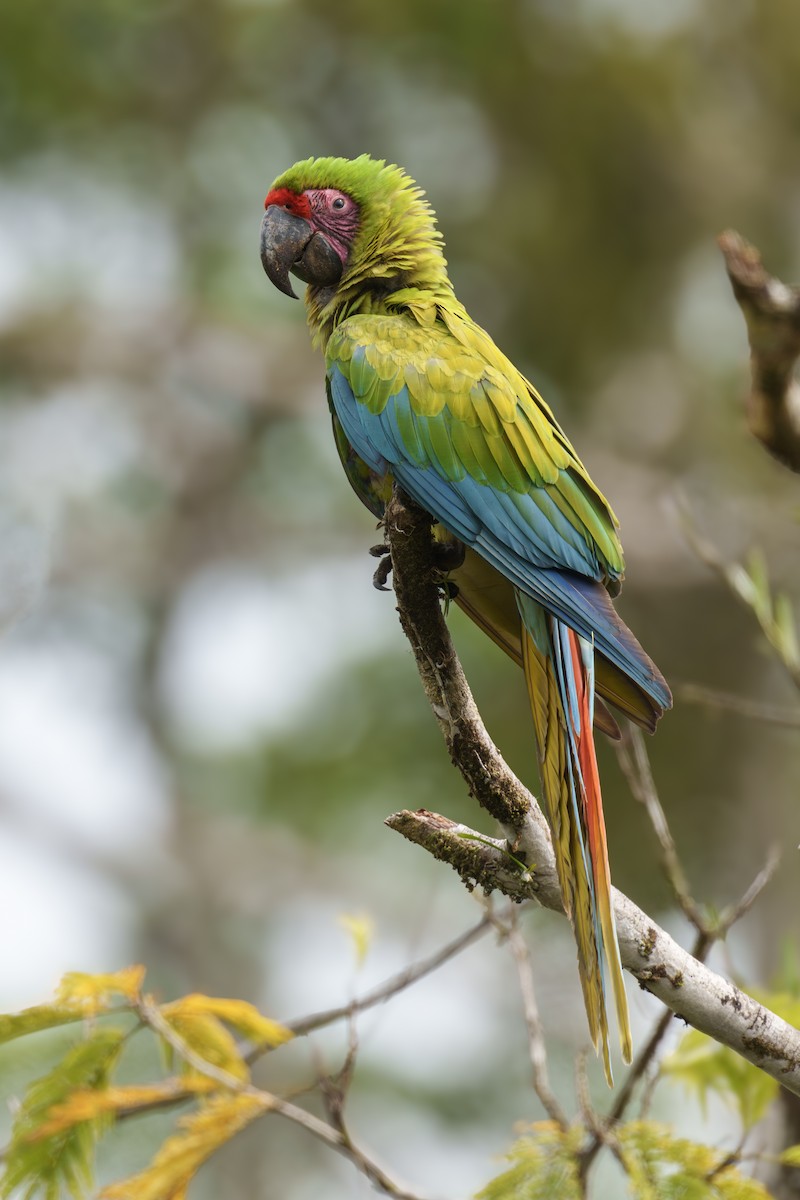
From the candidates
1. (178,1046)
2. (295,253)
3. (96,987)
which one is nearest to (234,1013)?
(178,1046)

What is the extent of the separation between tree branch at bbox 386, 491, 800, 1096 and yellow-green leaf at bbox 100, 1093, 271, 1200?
475 mm

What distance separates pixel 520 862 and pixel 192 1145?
65cm

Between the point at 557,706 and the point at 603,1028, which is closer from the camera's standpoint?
the point at 603,1028

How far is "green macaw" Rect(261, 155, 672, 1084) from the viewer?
216 cm

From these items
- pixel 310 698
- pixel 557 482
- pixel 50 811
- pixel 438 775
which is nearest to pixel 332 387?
pixel 557 482

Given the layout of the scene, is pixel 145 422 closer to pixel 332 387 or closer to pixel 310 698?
pixel 310 698

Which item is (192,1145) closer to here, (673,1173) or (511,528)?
(673,1173)

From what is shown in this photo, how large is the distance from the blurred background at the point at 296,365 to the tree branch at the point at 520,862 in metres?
5.53

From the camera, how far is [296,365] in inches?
352

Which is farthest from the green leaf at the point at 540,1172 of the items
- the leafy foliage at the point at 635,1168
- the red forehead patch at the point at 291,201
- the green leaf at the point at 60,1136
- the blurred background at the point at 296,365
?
the blurred background at the point at 296,365

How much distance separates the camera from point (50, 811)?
346 inches

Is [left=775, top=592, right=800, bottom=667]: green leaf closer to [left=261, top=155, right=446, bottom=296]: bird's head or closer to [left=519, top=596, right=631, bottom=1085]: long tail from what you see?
[left=519, top=596, right=631, bottom=1085]: long tail

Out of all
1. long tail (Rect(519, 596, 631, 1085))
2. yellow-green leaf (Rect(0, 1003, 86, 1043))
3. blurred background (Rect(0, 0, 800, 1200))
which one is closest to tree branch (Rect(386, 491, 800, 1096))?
long tail (Rect(519, 596, 631, 1085))

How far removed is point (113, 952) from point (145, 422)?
389 cm
